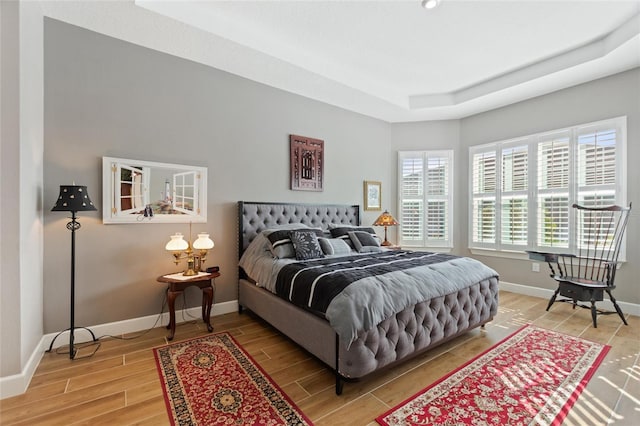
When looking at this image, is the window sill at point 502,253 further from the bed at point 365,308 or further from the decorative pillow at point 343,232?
the decorative pillow at point 343,232

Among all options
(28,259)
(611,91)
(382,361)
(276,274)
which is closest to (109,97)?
(28,259)

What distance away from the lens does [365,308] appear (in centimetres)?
192

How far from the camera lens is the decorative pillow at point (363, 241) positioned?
3760 mm

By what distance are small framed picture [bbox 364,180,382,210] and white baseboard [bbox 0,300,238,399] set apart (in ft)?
9.21

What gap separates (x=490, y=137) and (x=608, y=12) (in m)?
2.19

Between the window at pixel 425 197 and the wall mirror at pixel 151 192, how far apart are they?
12.0ft

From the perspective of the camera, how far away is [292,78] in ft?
12.3

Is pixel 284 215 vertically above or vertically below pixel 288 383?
above

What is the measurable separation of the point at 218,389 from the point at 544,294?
4.64 metres

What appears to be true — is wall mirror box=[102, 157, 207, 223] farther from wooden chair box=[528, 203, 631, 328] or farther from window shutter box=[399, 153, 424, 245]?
wooden chair box=[528, 203, 631, 328]

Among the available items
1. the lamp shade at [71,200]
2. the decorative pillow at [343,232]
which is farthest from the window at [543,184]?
the lamp shade at [71,200]

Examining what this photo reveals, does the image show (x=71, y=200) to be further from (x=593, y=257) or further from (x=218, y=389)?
(x=593, y=257)

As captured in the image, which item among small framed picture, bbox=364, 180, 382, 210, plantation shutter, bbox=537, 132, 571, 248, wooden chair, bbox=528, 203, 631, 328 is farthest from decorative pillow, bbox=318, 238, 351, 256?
plantation shutter, bbox=537, 132, 571, 248

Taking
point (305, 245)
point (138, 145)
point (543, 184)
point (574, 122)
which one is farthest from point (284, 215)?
point (574, 122)
